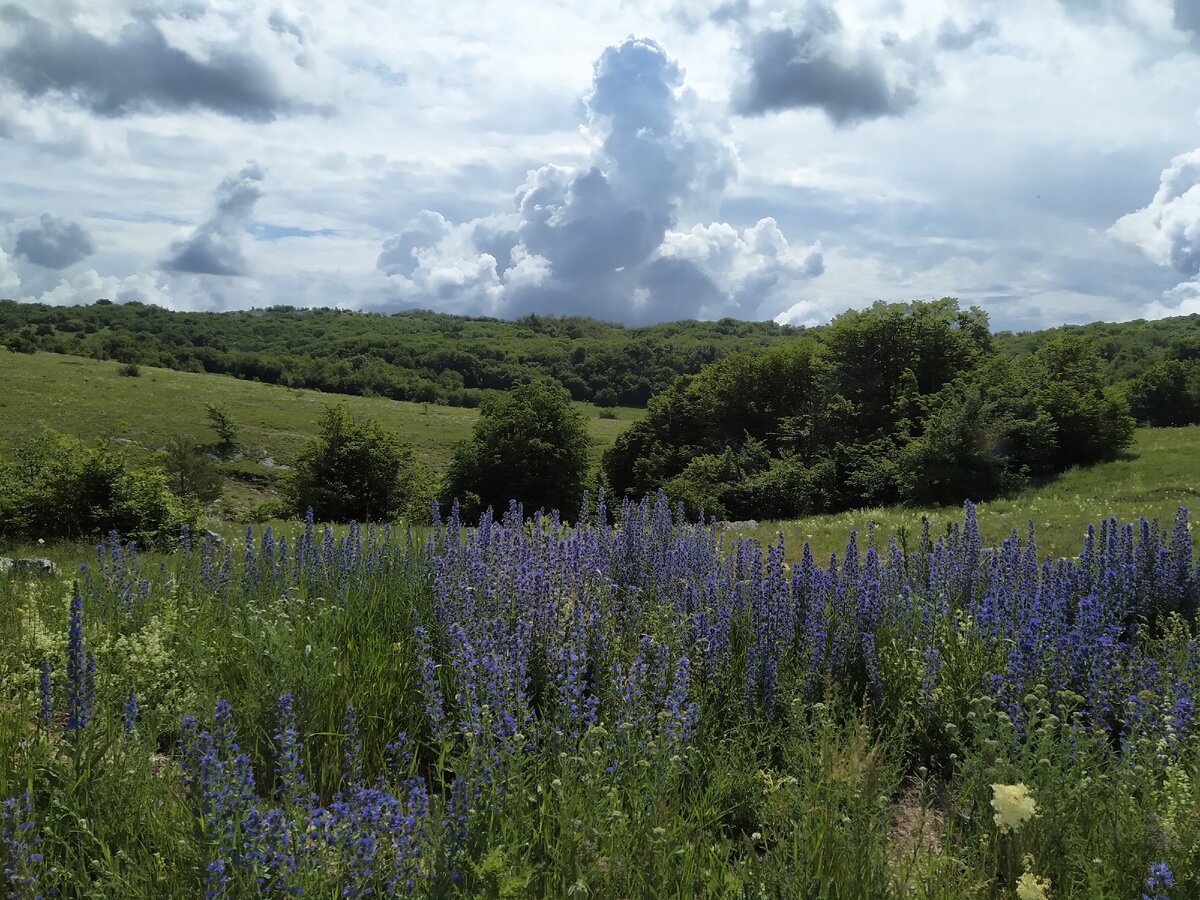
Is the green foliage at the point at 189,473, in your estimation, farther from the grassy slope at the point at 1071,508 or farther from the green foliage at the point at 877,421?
the grassy slope at the point at 1071,508

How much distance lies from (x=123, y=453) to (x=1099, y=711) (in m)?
18.3

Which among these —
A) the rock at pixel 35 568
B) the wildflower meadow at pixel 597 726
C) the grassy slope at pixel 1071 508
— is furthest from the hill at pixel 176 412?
the wildflower meadow at pixel 597 726

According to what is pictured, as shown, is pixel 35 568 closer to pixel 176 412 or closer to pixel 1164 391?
pixel 176 412

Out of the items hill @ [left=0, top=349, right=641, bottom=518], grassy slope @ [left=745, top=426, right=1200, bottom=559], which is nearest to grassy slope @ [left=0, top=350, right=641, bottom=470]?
hill @ [left=0, top=349, right=641, bottom=518]

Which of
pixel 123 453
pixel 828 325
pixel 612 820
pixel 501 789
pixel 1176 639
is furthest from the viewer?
pixel 828 325

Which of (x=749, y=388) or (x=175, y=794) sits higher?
(x=749, y=388)

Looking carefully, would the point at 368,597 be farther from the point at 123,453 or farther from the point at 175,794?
the point at 123,453

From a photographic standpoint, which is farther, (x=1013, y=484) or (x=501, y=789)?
(x=1013, y=484)

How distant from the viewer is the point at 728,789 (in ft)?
13.0

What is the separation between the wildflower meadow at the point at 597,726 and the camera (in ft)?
9.55

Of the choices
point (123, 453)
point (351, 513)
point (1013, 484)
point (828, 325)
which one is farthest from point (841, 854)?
point (828, 325)

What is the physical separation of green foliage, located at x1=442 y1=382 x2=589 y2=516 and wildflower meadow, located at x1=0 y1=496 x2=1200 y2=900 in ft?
110

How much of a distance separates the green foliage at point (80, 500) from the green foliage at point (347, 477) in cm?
1590

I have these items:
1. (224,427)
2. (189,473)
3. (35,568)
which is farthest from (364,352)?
(35,568)
